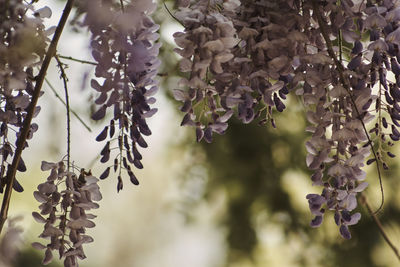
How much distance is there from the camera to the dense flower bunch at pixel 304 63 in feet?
1.83

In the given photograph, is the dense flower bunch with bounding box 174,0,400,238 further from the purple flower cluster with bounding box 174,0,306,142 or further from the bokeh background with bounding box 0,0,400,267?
the bokeh background with bounding box 0,0,400,267

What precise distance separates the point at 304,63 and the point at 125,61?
0.61ft

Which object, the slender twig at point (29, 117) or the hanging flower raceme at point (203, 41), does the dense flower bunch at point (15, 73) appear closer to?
the slender twig at point (29, 117)

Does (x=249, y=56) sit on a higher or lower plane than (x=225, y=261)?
higher

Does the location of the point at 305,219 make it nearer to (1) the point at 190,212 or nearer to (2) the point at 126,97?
(1) the point at 190,212

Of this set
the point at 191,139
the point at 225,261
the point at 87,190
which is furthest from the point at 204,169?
the point at 87,190

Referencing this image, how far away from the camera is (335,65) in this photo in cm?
60

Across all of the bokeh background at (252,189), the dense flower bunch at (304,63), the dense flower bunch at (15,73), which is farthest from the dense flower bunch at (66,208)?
the bokeh background at (252,189)

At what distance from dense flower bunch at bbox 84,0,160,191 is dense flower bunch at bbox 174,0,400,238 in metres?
0.03

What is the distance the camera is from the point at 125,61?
546 mm

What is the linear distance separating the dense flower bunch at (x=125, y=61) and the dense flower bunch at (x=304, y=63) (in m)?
0.03

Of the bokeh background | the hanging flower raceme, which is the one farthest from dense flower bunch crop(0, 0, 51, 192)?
the bokeh background

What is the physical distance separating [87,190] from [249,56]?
8.8 inches

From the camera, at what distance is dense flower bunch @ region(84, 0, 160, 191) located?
0.51 m
